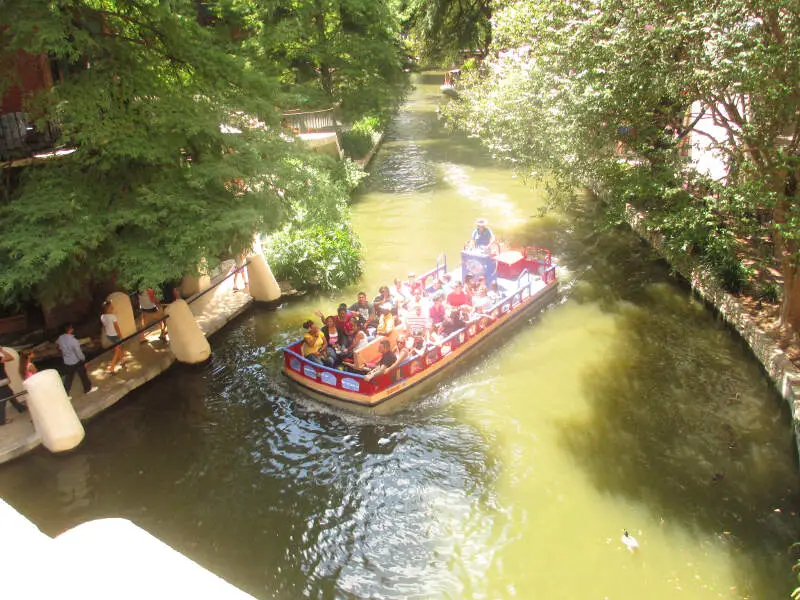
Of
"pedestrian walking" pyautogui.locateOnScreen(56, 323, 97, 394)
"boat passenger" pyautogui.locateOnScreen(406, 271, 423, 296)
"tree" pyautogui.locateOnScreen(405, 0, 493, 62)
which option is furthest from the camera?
"tree" pyautogui.locateOnScreen(405, 0, 493, 62)

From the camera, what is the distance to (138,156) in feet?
36.1

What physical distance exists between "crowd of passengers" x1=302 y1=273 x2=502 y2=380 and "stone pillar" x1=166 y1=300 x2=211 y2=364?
2495 millimetres

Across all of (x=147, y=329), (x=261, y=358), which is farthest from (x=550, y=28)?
(x=147, y=329)

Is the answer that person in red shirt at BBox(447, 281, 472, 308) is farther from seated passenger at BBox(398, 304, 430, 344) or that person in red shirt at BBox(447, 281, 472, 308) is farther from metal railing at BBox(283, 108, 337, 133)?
metal railing at BBox(283, 108, 337, 133)

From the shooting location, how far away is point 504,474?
10.1 meters

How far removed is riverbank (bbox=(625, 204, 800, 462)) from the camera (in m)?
11.1

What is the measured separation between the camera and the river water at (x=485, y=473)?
27.6 ft

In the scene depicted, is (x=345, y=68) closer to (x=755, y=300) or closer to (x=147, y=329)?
(x=147, y=329)

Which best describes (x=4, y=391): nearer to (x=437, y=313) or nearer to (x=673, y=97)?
(x=437, y=313)

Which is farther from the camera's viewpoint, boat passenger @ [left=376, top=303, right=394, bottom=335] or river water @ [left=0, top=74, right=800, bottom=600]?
boat passenger @ [left=376, top=303, right=394, bottom=335]

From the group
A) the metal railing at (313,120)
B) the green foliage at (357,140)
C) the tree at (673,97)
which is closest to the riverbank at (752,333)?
the tree at (673,97)

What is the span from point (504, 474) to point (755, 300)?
822 centimetres

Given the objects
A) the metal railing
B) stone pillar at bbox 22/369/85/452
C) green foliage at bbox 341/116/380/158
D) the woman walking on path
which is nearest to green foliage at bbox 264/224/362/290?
the woman walking on path

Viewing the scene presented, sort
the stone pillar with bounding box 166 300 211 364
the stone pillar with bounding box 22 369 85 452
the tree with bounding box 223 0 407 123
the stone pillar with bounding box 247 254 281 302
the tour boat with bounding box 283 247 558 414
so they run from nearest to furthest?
the stone pillar with bounding box 22 369 85 452 < the tour boat with bounding box 283 247 558 414 < the stone pillar with bounding box 166 300 211 364 < the stone pillar with bounding box 247 254 281 302 < the tree with bounding box 223 0 407 123
